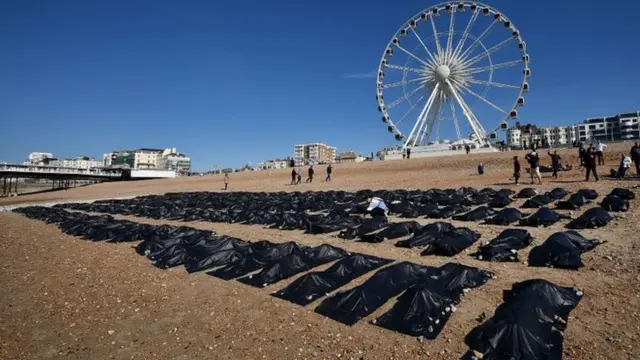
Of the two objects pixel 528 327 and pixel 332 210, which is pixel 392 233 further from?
pixel 528 327

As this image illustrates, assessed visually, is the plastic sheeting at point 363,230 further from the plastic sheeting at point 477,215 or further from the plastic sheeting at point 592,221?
the plastic sheeting at point 592,221

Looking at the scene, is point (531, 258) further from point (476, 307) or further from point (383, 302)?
point (383, 302)

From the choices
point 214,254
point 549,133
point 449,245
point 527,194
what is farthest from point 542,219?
point 549,133

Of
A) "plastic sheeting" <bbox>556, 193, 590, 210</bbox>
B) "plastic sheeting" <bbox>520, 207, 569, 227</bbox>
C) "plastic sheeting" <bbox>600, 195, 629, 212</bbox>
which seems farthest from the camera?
"plastic sheeting" <bbox>556, 193, 590, 210</bbox>

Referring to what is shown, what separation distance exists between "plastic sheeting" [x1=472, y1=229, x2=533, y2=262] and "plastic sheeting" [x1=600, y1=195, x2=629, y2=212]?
6.52 m

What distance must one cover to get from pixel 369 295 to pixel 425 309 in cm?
124

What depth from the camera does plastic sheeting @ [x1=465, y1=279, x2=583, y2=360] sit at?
4914 mm

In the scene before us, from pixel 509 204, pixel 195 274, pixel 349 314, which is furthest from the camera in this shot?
pixel 509 204

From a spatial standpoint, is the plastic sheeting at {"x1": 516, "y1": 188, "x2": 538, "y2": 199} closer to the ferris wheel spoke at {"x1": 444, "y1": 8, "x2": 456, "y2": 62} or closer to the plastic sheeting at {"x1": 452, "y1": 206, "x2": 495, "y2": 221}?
the plastic sheeting at {"x1": 452, "y1": 206, "x2": 495, "y2": 221}

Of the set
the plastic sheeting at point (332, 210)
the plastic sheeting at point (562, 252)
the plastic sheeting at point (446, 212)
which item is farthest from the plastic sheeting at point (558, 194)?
the plastic sheeting at point (562, 252)

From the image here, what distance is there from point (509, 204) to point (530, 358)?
595 inches

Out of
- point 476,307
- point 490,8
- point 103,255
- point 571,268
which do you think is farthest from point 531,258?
point 490,8

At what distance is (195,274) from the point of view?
10141 millimetres

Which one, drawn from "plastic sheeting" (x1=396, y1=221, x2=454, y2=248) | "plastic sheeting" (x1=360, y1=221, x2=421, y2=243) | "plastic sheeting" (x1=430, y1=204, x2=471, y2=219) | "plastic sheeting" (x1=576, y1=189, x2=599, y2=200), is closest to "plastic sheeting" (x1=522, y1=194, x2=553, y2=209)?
"plastic sheeting" (x1=576, y1=189, x2=599, y2=200)
